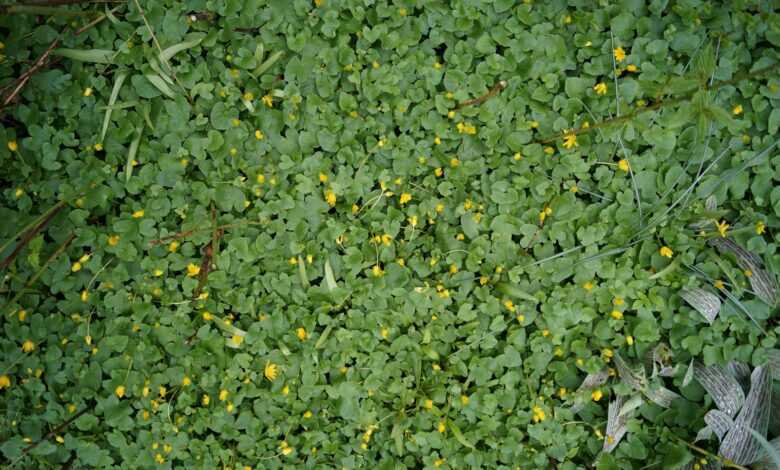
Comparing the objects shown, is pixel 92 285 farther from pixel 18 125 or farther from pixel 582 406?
pixel 582 406

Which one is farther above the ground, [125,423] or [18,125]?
[18,125]

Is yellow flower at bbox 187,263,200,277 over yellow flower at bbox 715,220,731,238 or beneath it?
beneath

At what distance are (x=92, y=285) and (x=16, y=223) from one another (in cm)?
32

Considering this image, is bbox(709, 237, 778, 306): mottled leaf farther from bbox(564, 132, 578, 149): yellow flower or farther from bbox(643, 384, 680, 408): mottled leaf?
bbox(564, 132, 578, 149): yellow flower

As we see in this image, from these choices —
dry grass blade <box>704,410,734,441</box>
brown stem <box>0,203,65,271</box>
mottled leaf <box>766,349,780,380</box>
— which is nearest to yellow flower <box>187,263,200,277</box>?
brown stem <box>0,203,65,271</box>

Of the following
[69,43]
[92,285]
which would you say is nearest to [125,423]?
[92,285]

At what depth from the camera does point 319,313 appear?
2193 mm

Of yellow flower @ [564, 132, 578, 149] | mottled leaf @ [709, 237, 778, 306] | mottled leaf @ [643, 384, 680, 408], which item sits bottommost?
mottled leaf @ [643, 384, 680, 408]

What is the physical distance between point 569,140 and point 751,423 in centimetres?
107

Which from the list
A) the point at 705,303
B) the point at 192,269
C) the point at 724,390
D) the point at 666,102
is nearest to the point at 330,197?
the point at 192,269

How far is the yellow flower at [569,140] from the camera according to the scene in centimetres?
220

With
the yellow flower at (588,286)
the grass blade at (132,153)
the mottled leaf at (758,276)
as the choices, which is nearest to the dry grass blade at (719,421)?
the mottled leaf at (758,276)

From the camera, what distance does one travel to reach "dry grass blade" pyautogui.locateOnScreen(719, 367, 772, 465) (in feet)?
6.93

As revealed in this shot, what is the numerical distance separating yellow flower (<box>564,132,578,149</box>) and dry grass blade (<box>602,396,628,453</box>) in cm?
84
